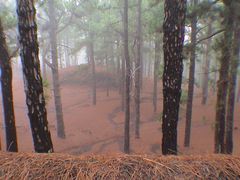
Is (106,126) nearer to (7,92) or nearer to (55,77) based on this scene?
(55,77)

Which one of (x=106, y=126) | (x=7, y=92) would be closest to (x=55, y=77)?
(x=106, y=126)

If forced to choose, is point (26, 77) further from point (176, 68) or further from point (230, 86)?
point (230, 86)

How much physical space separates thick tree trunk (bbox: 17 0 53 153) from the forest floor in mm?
8400

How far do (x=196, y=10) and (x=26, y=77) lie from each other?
26.6ft

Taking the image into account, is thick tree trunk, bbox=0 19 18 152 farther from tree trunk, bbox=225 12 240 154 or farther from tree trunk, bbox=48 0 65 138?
tree trunk, bbox=48 0 65 138

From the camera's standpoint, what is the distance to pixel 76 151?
1838 centimetres

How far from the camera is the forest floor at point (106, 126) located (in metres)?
18.5

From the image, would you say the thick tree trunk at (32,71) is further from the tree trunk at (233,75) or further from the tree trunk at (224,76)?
the tree trunk at (233,75)

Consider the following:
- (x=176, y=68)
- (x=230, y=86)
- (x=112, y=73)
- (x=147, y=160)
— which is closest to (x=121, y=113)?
(x=112, y=73)

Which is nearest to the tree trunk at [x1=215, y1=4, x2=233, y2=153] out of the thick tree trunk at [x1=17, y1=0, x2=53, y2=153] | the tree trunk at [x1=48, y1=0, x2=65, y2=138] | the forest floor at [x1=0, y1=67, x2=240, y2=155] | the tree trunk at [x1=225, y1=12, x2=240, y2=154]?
the tree trunk at [x1=225, y1=12, x2=240, y2=154]

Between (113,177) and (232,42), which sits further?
(232,42)

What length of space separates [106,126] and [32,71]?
1843 cm

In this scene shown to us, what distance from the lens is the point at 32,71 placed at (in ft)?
18.9

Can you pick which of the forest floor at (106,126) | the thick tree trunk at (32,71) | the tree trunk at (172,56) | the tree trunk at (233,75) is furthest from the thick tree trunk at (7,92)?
the tree trunk at (233,75)
